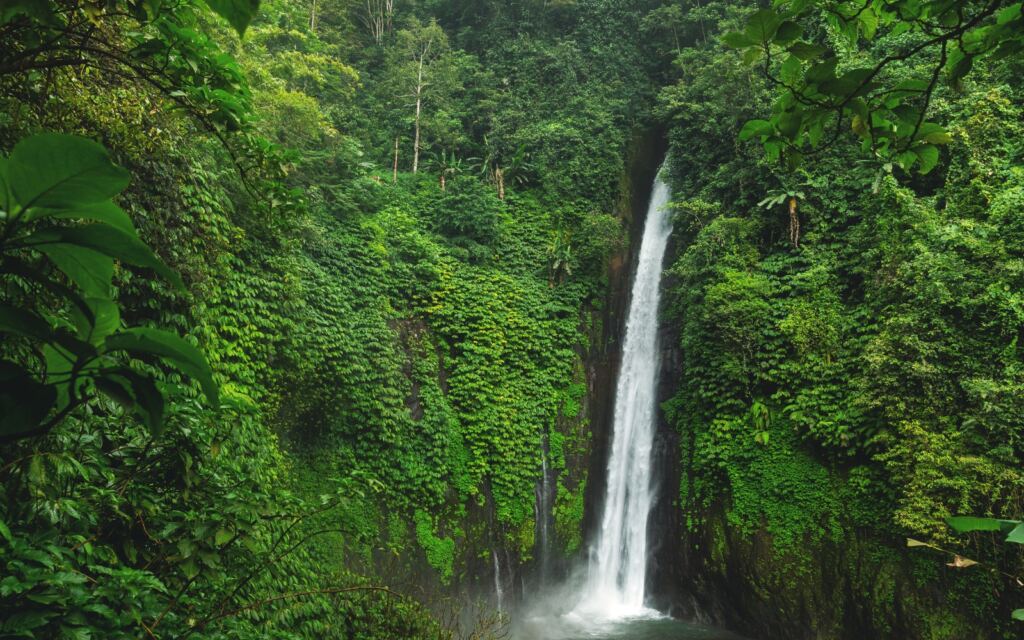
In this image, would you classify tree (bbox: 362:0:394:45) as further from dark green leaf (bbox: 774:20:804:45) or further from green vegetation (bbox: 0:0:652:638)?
dark green leaf (bbox: 774:20:804:45)

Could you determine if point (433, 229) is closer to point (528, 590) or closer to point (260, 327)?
point (260, 327)

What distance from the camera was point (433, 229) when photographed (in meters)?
13.2

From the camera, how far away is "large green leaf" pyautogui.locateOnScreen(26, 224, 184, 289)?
23.8 inches

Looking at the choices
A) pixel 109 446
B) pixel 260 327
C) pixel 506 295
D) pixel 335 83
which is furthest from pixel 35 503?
pixel 335 83

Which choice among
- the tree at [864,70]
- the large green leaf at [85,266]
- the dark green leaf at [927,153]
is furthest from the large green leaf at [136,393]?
the dark green leaf at [927,153]

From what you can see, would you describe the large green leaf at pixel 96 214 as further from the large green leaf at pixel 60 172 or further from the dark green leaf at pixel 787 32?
the dark green leaf at pixel 787 32

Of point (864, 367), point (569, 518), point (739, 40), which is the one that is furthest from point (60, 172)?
point (569, 518)

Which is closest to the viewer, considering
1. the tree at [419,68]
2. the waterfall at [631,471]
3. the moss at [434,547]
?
the moss at [434,547]

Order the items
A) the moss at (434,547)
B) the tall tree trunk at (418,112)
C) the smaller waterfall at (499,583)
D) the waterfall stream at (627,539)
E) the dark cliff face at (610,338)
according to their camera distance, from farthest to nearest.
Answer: the tall tree trunk at (418,112), the dark cliff face at (610,338), the smaller waterfall at (499,583), the waterfall stream at (627,539), the moss at (434,547)

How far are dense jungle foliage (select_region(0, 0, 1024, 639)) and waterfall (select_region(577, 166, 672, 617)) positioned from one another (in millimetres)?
787

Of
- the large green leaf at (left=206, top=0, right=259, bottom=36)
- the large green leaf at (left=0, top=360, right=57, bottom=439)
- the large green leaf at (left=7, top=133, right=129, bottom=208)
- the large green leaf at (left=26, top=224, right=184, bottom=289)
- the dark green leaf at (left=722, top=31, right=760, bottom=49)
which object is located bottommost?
the large green leaf at (left=0, top=360, right=57, bottom=439)

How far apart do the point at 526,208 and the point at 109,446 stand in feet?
41.8

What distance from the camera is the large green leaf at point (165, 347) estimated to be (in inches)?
24.6

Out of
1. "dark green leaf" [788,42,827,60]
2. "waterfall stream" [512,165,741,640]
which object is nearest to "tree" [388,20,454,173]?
"waterfall stream" [512,165,741,640]
